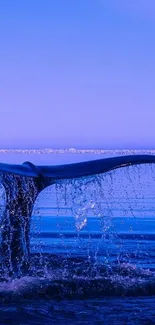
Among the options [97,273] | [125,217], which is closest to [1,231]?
[97,273]

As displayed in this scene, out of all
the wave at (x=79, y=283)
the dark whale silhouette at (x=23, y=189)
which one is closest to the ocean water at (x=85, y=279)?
the wave at (x=79, y=283)

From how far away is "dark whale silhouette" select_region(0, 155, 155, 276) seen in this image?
7324 millimetres

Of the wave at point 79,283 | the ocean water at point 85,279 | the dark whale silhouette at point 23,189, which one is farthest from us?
the wave at point 79,283

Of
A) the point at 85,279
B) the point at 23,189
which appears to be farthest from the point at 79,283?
the point at 23,189

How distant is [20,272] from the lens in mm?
8477

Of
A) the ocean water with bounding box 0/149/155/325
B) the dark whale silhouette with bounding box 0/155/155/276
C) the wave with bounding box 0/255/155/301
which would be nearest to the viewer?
the ocean water with bounding box 0/149/155/325

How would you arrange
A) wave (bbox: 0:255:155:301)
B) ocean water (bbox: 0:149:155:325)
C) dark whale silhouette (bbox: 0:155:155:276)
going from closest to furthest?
1. ocean water (bbox: 0:149:155:325)
2. dark whale silhouette (bbox: 0:155:155:276)
3. wave (bbox: 0:255:155:301)

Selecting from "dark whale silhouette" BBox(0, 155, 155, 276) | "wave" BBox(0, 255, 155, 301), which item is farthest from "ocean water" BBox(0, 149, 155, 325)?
"dark whale silhouette" BBox(0, 155, 155, 276)

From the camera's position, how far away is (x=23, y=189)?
315 inches

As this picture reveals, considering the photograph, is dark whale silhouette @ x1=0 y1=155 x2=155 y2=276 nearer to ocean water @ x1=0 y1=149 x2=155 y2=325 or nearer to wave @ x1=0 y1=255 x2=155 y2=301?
ocean water @ x1=0 y1=149 x2=155 y2=325

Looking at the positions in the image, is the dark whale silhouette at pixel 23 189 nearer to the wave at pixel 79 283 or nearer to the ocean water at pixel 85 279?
the ocean water at pixel 85 279

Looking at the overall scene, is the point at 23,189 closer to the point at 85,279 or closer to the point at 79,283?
the point at 79,283

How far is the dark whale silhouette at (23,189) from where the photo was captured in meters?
7.32

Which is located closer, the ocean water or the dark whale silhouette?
the ocean water
